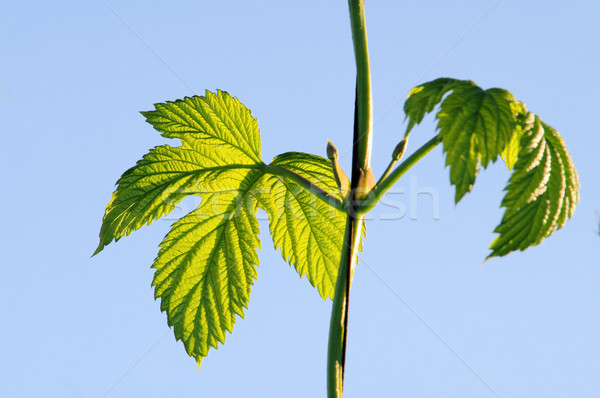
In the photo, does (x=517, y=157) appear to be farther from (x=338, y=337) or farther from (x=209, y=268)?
(x=209, y=268)

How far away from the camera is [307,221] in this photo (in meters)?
1.95

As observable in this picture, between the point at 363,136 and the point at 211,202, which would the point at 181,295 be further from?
the point at 363,136

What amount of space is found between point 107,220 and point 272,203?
1.63 feet

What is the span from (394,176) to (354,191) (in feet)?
0.31

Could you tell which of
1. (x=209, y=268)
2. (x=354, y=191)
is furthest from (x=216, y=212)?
(x=354, y=191)

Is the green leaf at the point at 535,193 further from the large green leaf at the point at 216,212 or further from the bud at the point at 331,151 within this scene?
the large green leaf at the point at 216,212

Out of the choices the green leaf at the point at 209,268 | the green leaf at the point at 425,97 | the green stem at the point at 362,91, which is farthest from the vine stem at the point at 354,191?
the green leaf at the point at 209,268

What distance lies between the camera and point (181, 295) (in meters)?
1.93

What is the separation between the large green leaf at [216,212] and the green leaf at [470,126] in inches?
21.5

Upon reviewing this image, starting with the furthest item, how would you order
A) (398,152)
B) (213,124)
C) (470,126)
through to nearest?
(213,124), (398,152), (470,126)

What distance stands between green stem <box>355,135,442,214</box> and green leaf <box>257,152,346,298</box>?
413 mm

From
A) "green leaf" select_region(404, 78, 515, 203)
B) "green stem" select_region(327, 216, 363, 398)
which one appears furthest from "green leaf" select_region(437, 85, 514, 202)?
"green stem" select_region(327, 216, 363, 398)

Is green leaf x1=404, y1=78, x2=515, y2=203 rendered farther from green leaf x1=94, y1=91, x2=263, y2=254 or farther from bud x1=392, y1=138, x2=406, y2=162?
green leaf x1=94, y1=91, x2=263, y2=254

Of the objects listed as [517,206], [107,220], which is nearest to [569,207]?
[517,206]
